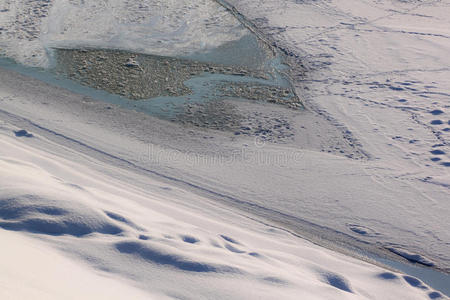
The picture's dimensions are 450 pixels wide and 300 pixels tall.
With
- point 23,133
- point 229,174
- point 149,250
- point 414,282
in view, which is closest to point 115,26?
point 23,133

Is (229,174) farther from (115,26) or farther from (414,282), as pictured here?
(115,26)

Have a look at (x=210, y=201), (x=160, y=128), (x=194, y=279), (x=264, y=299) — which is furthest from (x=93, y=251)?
(x=160, y=128)

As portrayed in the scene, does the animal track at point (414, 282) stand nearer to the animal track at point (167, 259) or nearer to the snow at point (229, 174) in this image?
the snow at point (229, 174)

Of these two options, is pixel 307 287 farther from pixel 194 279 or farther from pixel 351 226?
pixel 351 226

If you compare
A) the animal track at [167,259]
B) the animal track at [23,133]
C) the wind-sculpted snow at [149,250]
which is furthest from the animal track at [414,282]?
the animal track at [23,133]

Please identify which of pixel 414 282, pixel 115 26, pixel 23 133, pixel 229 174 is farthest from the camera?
pixel 115 26
